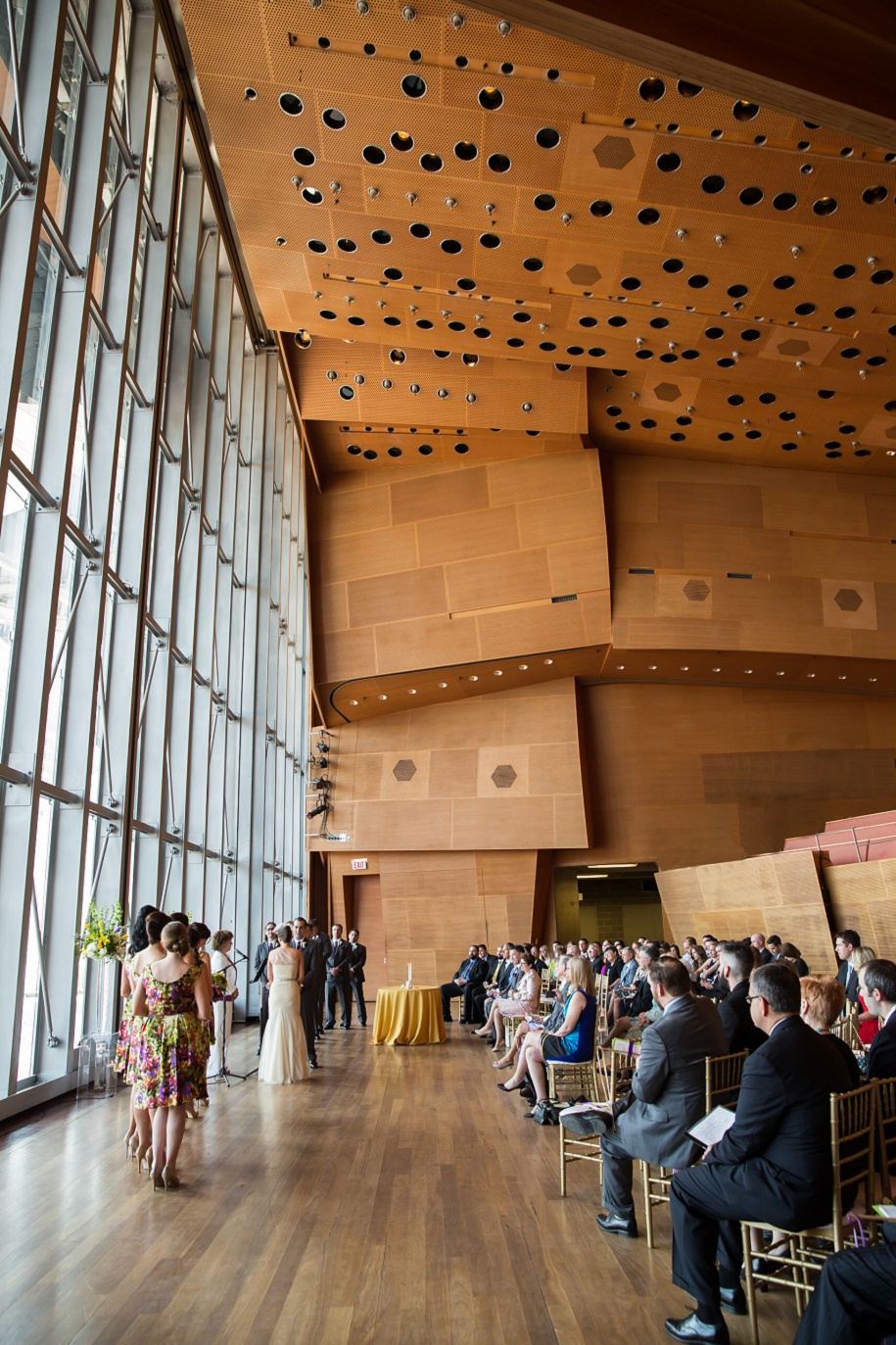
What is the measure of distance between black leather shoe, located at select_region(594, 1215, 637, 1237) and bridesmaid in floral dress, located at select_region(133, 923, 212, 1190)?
6.98 ft

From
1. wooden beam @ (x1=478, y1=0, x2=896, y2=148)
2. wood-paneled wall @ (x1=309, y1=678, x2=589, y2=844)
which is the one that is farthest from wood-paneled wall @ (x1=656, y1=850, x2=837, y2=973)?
wooden beam @ (x1=478, y1=0, x2=896, y2=148)

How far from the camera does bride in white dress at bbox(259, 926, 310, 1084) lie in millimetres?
Answer: 8125

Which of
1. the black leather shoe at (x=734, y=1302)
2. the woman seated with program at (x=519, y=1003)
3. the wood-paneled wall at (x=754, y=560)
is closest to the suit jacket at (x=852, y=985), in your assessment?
the woman seated with program at (x=519, y=1003)

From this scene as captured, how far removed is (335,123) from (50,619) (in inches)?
221

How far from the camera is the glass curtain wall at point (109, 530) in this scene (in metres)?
6.31

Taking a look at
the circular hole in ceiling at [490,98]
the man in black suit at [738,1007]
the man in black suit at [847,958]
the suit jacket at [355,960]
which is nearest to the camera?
the man in black suit at [738,1007]

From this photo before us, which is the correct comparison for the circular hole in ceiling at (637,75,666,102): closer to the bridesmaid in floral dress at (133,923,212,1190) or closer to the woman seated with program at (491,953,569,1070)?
the woman seated with program at (491,953,569,1070)

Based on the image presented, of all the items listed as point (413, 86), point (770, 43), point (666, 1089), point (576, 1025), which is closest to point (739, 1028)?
point (666, 1089)

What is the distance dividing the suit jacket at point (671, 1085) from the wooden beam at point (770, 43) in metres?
3.13

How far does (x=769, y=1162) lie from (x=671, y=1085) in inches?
33.0

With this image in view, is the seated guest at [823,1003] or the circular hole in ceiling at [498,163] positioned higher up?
the circular hole in ceiling at [498,163]

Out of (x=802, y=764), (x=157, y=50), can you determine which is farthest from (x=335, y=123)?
(x=802, y=764)

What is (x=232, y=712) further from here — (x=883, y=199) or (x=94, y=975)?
(x=883, y=199)

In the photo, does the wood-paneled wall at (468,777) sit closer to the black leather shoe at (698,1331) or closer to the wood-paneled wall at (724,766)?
the wood-paneled wall at (724,766)
